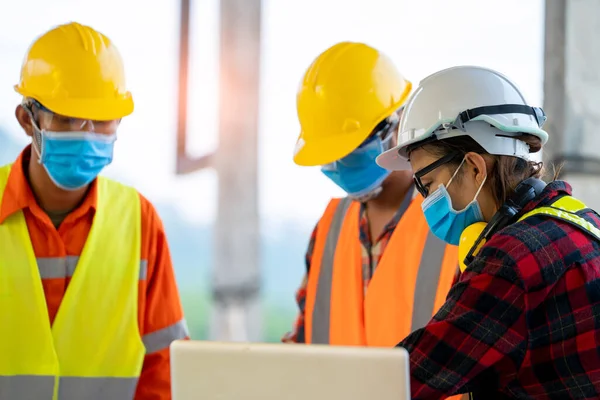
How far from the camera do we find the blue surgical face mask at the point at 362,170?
243 cm

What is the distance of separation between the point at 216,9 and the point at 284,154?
115 centimetres

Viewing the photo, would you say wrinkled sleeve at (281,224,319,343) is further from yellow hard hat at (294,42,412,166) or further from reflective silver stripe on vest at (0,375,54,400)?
reflective silver stripe on vest at (0,375,54,400)

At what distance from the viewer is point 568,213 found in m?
1.51

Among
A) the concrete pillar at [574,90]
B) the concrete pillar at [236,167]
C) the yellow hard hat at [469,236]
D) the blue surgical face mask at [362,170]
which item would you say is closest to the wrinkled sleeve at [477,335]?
the yellow hard hat at [469,236]

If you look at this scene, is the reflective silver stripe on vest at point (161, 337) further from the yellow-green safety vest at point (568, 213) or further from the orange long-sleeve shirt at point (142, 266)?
the yellow-green safety vest at point (568, 213)

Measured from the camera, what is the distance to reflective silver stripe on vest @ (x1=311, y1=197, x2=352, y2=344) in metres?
2.53

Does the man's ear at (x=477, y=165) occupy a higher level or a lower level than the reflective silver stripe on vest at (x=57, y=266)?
higher

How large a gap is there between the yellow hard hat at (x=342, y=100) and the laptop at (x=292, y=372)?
1.38 meters

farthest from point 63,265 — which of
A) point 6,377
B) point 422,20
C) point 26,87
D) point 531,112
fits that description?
point 422,20

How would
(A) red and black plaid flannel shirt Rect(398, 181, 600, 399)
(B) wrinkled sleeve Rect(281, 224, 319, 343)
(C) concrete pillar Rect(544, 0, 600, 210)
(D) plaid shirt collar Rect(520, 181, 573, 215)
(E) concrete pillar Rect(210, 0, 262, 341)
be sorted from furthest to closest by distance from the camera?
(E) concrete pillar Rect(210, 0, 262, 341)
(C) concrete pillar Rect(544, 0, 600, 210)
(B) wrinkled sleeve Rect(281, 224, 319, 343)
(D) plaid shirt collar Rect(520, 181, 573, 215)
(A) red and black plaid flannel shirt Rect(398, 181, 600, 399)

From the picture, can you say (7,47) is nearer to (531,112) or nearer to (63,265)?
(63,265)

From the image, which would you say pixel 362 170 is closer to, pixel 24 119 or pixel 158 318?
pixel 158 318

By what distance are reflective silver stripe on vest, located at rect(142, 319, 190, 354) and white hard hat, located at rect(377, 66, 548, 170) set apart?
41.9 inches

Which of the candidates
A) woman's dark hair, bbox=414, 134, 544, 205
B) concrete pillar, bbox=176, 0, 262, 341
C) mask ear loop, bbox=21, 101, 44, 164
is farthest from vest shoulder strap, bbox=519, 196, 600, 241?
concrete pillar, bbox=176, 0, 262, 341
